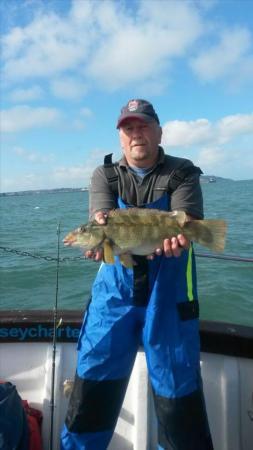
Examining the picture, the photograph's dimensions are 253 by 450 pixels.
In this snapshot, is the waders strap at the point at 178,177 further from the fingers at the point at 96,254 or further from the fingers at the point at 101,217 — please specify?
the fingers at the point at 96,254

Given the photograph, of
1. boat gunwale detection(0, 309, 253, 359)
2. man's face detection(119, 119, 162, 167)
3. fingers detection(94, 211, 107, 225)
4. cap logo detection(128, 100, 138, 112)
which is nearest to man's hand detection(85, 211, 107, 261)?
fingers detection(94, 211, 107, 225)

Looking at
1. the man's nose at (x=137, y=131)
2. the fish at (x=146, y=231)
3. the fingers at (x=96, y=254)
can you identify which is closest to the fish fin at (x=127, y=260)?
the fish at (x=146, y=231)

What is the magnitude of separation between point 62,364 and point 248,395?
205 centimetres

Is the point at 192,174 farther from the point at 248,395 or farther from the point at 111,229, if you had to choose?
the point at 248,395

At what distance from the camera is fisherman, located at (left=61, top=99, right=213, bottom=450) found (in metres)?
3.48

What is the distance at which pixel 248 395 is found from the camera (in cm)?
441

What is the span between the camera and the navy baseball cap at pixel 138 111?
→ 144 inches

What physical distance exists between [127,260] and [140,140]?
1091 mm

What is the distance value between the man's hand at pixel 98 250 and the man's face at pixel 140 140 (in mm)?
578

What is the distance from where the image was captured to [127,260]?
11.7 feet

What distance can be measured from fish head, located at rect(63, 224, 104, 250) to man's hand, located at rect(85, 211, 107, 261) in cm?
5

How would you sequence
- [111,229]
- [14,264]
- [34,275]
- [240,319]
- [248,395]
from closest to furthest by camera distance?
[111,229], [248,395], [240,319], [34,275], [14,264]

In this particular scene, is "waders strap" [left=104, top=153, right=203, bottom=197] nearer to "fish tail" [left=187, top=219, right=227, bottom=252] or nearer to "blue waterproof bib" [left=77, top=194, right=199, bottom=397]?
"blue waterproof bib" [left=77, top=194, right=199, bottom=397]

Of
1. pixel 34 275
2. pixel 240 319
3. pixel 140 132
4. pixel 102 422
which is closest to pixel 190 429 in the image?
pixel 102 422
